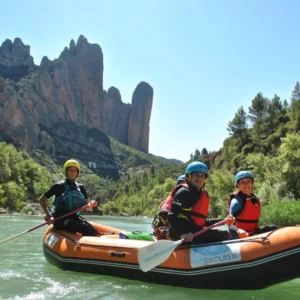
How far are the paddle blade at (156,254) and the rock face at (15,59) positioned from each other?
15630cm

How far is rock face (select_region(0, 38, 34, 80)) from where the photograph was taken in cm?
15312

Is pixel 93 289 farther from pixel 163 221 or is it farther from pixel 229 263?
pixel 229 263

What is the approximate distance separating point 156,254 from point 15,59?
165546 mm

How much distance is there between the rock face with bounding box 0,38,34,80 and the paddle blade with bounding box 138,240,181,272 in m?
156

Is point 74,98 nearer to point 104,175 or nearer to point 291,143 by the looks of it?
point 104,175

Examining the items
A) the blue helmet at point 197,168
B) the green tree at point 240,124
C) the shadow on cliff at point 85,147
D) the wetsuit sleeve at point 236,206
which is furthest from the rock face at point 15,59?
the blue helmet at point 197,168

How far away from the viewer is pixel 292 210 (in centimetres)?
2108

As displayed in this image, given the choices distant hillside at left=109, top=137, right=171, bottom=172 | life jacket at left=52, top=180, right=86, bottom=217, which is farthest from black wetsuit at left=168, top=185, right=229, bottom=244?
distant hillside at left=109, top=137, right=171, bottom=172

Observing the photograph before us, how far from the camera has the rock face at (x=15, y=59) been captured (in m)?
153

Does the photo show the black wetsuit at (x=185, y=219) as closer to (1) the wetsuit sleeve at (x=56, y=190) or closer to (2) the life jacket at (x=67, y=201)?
(2) the life jacket at (x=67, y=201)

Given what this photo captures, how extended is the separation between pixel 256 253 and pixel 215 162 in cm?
7559

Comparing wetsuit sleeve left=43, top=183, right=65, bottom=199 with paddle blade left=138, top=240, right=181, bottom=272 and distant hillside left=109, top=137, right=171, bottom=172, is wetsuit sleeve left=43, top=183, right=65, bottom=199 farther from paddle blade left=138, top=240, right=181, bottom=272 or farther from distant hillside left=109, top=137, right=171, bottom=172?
distant hillside left=109, top=137, right=171, bottom=172

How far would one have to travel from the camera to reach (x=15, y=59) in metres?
157

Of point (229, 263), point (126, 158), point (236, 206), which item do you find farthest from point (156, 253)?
point (126, 158)
